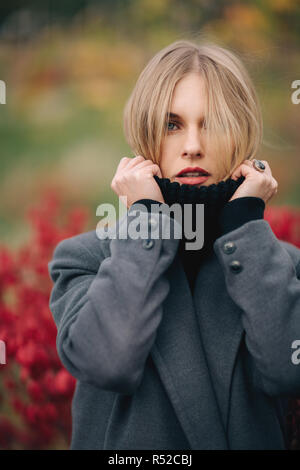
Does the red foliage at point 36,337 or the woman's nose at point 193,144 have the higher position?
the woman's nose at point 193,144

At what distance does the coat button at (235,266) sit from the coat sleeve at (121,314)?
18 cm

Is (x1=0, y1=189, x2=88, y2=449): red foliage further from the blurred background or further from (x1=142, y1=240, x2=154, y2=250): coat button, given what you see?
(x1=142, y1=240, x2=154, y2=250): coat button

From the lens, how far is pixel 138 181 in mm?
1340

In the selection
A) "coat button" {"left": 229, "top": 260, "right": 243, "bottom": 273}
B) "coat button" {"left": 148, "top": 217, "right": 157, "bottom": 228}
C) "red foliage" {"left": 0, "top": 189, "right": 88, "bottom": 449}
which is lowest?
"red foliage" {"left": 0, "top": 189, "right": 88, "bottom": 449}

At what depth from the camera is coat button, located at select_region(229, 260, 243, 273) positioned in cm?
120

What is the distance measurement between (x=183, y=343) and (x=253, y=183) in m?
0.58

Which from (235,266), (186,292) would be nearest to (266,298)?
(235,266)

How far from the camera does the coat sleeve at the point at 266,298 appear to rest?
113 centimetres

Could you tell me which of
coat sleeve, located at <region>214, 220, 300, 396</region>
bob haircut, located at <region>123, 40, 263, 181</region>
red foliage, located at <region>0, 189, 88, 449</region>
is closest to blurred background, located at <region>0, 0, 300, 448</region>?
red foliage, located at <region>0, 189, 88, 449</region>

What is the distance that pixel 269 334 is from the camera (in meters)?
1.13

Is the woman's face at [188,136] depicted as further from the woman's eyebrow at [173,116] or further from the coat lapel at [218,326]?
the coat lapel at [218,326]

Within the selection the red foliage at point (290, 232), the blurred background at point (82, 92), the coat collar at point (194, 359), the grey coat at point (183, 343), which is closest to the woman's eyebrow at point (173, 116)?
the grey coat at point (183, 343)

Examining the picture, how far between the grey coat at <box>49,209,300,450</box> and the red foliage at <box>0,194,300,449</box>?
930 millimetres

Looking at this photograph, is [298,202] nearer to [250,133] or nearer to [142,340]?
[250,133]
